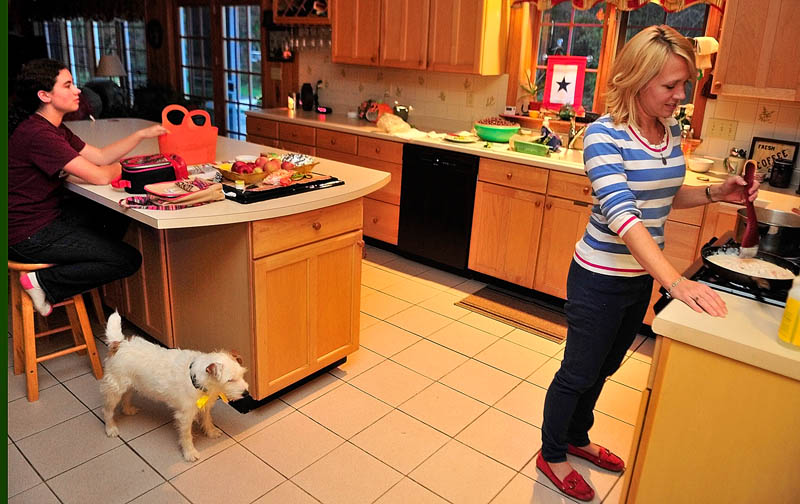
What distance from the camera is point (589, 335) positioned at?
191 cm

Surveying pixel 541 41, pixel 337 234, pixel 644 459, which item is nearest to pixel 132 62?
pixel 541 41

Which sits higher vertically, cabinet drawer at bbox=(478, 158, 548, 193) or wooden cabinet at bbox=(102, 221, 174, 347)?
cabinet drawer at bbox=(478, 158, 548, 193)

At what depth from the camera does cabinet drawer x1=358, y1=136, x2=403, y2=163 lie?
427cm

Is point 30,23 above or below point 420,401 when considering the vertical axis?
above

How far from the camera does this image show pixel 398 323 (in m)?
3.46

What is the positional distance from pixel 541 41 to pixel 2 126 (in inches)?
165

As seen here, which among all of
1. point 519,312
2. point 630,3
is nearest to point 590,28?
point 630,3

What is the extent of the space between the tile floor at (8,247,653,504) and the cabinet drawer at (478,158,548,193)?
96 cm

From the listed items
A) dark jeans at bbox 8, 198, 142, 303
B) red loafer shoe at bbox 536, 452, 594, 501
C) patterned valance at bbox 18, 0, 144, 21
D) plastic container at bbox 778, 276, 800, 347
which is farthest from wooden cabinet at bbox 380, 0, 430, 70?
patterned valance at bbox 18, 0, 144, 21

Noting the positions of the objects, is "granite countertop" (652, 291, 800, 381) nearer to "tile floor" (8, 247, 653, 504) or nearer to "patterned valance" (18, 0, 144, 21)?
"tile floor" (8, 247, 653, 504)

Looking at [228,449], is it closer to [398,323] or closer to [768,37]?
[398,323]

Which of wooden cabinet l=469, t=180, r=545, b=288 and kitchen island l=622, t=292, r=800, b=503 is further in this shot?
wooden cabinet l=469, t=180, r=545, b=288

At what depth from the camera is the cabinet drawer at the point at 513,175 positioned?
357 cm

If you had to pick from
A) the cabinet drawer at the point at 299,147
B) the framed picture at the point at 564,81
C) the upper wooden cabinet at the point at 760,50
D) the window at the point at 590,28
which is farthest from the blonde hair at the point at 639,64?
the cabinet drawer at the point at 299,147
